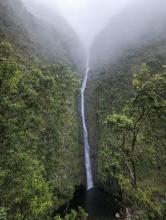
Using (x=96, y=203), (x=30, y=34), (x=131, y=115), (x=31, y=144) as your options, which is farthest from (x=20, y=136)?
(x=30, y=34)

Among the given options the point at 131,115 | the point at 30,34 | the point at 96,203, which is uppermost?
the point at 30,34

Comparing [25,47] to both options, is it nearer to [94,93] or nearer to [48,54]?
[48,54]

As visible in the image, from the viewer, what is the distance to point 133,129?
1891 cm

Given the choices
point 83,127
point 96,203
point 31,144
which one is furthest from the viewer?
point 83,127

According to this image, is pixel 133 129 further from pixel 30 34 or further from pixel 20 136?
pixel 30 34

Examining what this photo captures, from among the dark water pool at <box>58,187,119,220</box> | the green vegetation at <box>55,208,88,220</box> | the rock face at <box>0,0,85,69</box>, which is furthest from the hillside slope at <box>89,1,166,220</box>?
the rock face at <box>0,0,85,69</box>

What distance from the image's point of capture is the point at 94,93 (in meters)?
66.9

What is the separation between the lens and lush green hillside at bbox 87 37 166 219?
18109 millimetres

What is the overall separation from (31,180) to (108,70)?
61850 mm

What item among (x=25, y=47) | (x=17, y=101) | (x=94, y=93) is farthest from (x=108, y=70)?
(x=17, y=101)

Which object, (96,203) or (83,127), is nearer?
(96,203)

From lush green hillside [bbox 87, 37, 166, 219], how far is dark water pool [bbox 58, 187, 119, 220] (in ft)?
5.06

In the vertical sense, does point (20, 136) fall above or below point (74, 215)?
above

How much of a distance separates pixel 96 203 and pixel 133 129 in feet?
67.1
